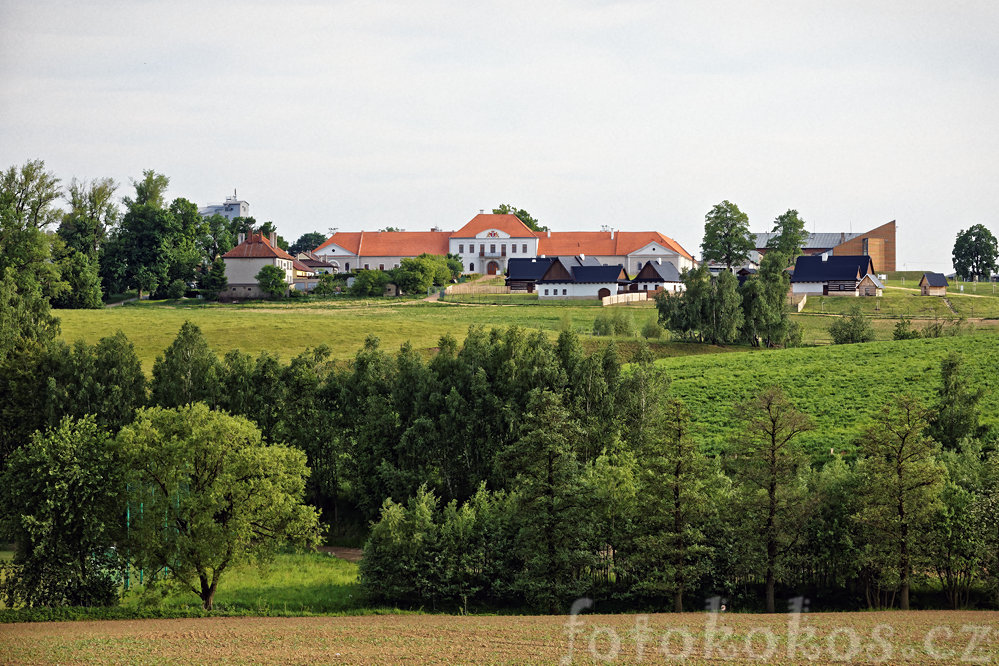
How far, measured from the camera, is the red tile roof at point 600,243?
13062 cm

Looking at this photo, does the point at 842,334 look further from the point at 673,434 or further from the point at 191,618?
the point at 191,618

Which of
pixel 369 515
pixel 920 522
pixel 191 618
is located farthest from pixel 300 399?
pixel 920 522

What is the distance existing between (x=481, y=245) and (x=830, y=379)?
296 feet

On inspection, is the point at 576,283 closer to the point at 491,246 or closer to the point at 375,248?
the point at 491,246

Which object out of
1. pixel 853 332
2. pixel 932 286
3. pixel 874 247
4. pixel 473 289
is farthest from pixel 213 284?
pixel 874 247

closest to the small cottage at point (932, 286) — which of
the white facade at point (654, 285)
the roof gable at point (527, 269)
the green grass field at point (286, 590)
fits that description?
the white facade at point (654, 285)

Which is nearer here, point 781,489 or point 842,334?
point 781,489

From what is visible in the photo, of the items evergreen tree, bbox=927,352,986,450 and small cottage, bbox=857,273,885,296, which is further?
small cottage, bbox=857,273,885,296

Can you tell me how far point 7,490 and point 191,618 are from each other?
7863mm

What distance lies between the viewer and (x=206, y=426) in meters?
30.4

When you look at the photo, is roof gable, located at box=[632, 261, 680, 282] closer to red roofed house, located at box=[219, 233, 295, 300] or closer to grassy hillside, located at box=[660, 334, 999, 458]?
red roofed house, located at box=[219, 233, 295, 300]

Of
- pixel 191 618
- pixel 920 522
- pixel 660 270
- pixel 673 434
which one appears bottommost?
pixel 191 618

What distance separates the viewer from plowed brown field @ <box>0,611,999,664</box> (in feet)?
66.8

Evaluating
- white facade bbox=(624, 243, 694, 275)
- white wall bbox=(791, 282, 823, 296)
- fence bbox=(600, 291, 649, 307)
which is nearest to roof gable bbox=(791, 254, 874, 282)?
white wall bbox=(791, 282, 823, 296)
